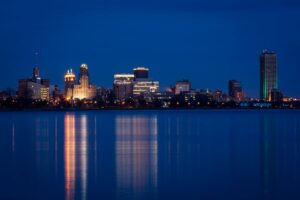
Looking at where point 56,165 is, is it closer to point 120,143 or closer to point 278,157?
point 278,157

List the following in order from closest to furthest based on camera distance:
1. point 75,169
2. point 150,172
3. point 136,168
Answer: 1. point 150,172
2. point 75,169
3. point 136,168

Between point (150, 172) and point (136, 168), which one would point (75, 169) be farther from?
point (150, 172)

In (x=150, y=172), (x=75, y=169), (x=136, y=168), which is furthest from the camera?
(x=136, y=168)

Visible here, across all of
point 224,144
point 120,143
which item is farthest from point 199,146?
point 120,143

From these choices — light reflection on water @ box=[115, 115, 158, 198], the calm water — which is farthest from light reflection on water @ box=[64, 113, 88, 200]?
light reflection on water @ box=[115, 115, 158, 198]

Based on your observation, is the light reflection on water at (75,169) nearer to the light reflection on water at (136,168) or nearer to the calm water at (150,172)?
the calm water at (150,172)

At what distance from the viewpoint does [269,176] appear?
2244 centimetres

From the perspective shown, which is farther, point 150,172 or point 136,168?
point 136,168

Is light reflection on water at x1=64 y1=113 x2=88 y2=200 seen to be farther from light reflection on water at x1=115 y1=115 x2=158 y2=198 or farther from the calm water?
light reflection on water at x1=115 y1=115 x2=158 y2=198

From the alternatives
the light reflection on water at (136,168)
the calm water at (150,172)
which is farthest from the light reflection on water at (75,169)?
the light reflection on water at (136,168)

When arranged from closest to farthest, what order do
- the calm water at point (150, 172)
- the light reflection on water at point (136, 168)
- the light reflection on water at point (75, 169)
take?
1. the calm water at point (150, 172)
2. the light reflection on water at point (75, 169)
3. the light reflection on water at point (136, 168)

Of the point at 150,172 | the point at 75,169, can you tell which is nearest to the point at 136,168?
the point at 150,172

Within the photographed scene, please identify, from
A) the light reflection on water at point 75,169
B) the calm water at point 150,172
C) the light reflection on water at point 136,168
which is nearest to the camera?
the calm water at point 150,172

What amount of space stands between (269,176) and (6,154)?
48.4ft
